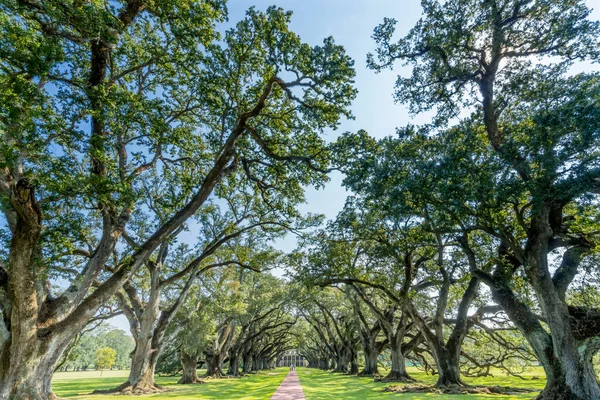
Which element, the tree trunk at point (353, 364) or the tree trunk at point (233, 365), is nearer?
the tree trunk at point (233, 365)

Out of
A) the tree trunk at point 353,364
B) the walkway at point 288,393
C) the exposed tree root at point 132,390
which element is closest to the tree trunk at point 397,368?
the walkway at point 288,393

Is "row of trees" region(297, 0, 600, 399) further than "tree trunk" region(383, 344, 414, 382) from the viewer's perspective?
No

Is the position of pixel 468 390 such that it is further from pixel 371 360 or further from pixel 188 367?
pixel 188 367

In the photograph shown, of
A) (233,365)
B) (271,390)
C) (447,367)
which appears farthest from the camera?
(233,365)

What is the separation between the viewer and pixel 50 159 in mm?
7984

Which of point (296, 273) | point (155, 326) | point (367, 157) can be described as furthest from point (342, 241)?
point (155, 326)

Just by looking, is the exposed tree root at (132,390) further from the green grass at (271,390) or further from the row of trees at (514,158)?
the row of trees at (514,158)

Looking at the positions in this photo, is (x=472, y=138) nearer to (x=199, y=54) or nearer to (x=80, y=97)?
(x=199, y=54)

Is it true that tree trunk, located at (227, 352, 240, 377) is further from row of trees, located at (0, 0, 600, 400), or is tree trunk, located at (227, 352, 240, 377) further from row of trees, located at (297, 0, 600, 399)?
row of trees, located at (297, 0, 600, 399)

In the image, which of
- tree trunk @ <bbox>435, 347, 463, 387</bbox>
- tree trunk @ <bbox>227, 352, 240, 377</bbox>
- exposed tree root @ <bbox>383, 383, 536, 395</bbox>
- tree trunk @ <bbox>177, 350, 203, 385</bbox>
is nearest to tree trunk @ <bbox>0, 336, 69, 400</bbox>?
exposed tree root @ <bbox>383, 383, 536, 395</bbox>

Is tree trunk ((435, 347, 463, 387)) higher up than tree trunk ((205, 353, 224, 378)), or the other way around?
tree trunk ((435, 347, 463, 387))

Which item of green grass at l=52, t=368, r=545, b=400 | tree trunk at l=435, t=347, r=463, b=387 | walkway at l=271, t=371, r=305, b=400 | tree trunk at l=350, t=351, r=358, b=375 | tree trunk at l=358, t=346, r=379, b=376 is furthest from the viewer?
tree trunk at l=350, t=351, r=358, b=375

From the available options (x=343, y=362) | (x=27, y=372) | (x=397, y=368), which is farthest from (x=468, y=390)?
(x=343, y=362)

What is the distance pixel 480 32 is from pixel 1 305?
17.5 metres
